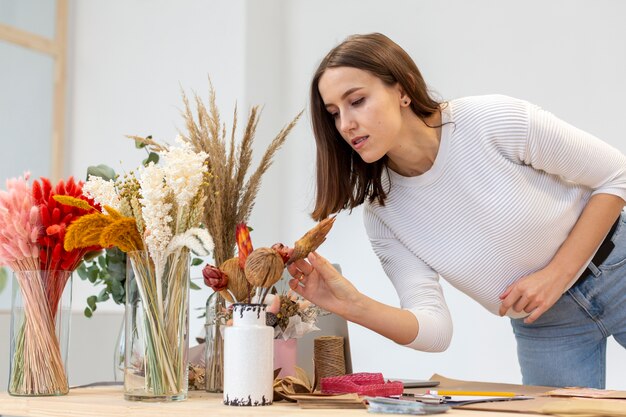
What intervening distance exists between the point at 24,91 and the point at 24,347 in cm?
314

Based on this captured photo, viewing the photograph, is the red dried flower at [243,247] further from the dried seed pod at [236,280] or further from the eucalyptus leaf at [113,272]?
the eucalyptus leaf at [113,272]

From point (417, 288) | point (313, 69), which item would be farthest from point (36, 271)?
point (313, 69)

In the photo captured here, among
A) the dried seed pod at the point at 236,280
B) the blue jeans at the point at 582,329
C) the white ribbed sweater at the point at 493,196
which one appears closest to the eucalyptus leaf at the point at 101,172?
the white ribbed sweater at the point at 493,196

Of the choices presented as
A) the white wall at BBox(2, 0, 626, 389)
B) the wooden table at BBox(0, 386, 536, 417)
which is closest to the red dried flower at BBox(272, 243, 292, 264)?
the wooden table at BBox(0, 386, 536, 417)

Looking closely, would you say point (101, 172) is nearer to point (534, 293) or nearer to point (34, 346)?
point (34, 346)

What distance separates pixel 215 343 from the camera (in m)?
1.43

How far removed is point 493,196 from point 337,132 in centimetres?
37

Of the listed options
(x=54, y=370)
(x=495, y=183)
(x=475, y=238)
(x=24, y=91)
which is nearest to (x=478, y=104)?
(x=495, y=183)

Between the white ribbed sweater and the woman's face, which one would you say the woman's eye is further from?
the white ribbed sweater

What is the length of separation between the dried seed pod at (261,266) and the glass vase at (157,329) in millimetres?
145

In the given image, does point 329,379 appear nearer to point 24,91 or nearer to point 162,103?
point 162,103

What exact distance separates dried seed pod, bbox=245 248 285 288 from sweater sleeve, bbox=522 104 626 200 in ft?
2.40

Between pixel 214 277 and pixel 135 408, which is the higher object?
pixel 214 277

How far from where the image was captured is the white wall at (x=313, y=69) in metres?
3.18
